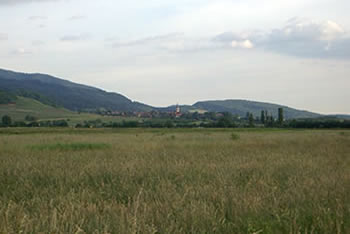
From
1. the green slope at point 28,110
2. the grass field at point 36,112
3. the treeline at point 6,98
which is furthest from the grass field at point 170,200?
the treeline at point 6,98

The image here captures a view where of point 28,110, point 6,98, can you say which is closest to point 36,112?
point 28,110

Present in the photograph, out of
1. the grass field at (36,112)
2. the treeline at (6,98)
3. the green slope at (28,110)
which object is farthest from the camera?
the treeline at (6,98)

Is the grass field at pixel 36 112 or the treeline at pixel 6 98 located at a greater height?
the treeline at pixel 6 98

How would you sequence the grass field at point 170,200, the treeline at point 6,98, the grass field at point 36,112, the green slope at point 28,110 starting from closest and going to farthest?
1. the grass field at point 170,200
2. the grass field at point 36,112
3. the green slope at point 28,110
4. the treeline at point 6,98

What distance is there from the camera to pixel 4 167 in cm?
1002

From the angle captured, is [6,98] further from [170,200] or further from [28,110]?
[170,200]

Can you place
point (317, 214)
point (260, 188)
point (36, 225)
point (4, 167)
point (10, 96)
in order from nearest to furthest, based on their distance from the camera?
point (36, 225) → point (317, 214) → point (260, 188) → point (4, 167) → point (10, 96)

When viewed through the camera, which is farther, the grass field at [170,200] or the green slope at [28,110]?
the green slope at [28,110]

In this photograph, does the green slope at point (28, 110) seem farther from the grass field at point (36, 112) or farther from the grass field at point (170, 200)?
the grass field at point (170, 200)

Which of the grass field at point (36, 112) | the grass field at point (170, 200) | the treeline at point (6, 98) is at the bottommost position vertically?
the grass field at point (170, 200)

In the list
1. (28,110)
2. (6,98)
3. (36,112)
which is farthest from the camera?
(6,98)

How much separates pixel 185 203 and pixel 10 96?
198m

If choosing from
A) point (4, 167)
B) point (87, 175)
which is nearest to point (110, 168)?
point (87, 175)

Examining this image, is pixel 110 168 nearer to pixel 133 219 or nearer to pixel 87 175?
pixel 87 175
